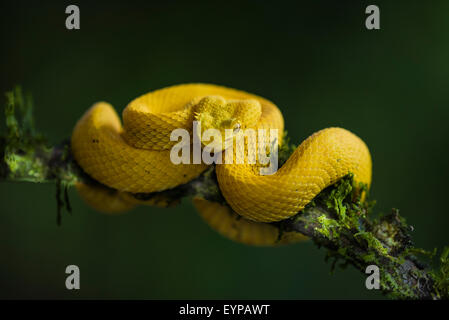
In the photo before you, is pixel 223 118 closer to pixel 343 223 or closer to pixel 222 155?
pixel 222 155

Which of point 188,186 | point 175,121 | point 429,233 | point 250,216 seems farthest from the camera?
point 429,233

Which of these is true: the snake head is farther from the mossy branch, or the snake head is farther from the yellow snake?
the mossy branch

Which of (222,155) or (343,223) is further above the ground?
(222,155)

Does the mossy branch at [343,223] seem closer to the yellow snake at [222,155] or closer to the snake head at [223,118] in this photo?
the yellow snake at [222,155]

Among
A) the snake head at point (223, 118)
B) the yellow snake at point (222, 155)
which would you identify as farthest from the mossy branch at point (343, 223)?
the snake head at point (223, 118)

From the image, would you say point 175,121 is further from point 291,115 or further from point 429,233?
point 429,233

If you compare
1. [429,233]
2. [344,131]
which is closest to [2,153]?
[344,131]

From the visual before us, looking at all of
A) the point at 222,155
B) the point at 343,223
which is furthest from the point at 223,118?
the point at 343,223
